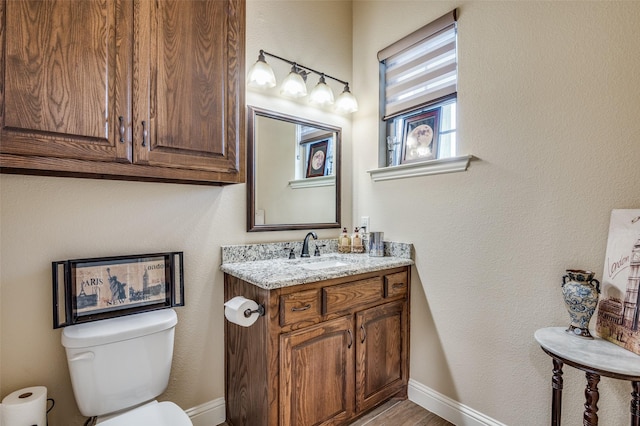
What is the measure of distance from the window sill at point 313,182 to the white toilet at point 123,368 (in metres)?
1.13

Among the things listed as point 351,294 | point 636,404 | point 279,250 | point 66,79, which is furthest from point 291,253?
point 636,404

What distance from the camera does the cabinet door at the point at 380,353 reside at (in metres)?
1.74

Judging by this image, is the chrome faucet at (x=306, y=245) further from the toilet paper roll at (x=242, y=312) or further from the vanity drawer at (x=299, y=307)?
the toilet paper roll at (x=242, y=312)

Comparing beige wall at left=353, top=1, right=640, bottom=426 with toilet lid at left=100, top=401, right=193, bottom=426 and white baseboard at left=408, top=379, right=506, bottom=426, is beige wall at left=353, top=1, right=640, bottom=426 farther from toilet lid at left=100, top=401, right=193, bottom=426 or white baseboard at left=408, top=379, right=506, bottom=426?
toilet lid at left=100, top=401, right=193, bottom=426

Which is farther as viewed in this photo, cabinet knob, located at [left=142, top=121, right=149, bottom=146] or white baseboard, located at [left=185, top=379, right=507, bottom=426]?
white baseboard, located at [left=185, top=379, right=507, bottom=426]

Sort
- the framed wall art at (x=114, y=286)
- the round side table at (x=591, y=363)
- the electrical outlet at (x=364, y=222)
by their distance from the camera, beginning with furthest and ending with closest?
1. the electrical outlet at (x=364, y=222)
2. the framed wall art at (x=114, y=286)
3. the round side table at (x=591, y=363)

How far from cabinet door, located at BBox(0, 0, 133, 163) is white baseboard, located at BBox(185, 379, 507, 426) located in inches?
56.1

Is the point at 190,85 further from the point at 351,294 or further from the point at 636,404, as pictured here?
the point at 636,404

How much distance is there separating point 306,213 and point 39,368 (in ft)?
5.13

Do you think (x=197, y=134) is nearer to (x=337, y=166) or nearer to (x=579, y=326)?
(x=337, y=166)

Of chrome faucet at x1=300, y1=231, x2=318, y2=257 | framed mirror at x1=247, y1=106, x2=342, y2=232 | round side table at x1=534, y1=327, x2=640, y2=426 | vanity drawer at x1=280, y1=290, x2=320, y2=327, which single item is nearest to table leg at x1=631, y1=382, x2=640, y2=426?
round side table at x1=534, y1=327, x2=640, y2=426

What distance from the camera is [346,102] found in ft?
7.36

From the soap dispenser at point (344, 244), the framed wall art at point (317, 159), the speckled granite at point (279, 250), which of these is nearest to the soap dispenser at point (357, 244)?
the soap dispenser at point (344, 244)

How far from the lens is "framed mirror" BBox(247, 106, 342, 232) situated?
194 cm
